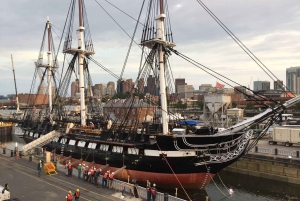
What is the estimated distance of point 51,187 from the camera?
17172mm

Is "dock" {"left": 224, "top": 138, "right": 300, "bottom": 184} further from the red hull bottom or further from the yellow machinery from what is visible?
the yellow machinery

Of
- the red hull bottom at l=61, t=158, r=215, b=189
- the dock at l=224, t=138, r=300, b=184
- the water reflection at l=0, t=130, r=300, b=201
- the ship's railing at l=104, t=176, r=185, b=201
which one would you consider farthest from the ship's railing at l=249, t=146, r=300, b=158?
the ship's railing at l=104, t=176, r=185, b=201

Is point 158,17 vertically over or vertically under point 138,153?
over

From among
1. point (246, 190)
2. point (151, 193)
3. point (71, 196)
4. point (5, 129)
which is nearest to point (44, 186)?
point (71, 196)

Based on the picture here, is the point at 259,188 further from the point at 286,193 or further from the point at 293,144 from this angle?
the point at 293,144

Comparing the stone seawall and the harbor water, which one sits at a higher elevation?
the stone seawall

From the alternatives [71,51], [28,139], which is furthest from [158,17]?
[28,139]

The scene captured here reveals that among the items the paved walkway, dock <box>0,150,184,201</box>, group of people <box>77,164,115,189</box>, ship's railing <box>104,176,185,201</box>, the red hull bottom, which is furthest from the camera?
the red hull bottom

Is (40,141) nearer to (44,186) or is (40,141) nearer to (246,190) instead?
(44,186)

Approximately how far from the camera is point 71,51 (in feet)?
105

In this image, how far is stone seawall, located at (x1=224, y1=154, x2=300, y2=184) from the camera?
21953mm

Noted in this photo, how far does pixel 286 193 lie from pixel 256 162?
4574 mm

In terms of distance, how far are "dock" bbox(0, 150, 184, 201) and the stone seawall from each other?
45.1 feet

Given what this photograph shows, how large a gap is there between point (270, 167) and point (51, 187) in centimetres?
1835
